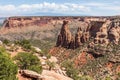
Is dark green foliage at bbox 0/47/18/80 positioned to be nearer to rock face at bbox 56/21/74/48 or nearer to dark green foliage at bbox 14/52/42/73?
dark green foliage at bbox 14/52/42/73

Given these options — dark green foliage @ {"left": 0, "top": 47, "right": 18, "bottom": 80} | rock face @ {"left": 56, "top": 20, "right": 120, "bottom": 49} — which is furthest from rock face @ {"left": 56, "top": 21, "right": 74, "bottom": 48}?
dark green foliage @ {"left": 0, "top": 47, "right": 18, "bottom": 80}

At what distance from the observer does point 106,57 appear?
147 meters

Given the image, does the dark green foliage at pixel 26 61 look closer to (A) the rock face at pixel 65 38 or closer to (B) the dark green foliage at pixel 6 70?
(B) the dark green foliage at pixel 6 70

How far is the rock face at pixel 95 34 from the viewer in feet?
512

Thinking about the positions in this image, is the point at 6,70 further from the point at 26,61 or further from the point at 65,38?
the point at 65,38

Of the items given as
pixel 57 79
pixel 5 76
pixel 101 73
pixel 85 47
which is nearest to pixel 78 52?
pixel 85 47

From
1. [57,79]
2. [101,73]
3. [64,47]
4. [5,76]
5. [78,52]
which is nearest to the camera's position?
[5,76]

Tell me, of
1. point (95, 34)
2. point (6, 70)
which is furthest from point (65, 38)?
point (6, 70)

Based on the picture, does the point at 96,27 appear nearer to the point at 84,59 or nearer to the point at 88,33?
the point at 88,33

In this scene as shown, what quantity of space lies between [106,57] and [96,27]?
805 inches

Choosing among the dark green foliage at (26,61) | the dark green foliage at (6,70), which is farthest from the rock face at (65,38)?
the dark green foliage at (6,70)

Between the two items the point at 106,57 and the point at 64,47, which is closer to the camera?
the point at 106,57

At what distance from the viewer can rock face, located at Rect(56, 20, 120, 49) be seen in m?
156

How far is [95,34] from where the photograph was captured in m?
161
